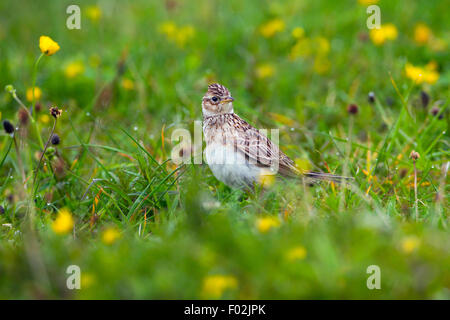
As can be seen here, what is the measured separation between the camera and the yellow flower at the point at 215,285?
9.67 ft

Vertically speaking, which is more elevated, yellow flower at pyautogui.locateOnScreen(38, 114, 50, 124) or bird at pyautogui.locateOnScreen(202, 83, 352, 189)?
yellow flower at pyautogui.locateOnScreen(38, 114, 50, 124)

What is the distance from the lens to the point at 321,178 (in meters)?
4.88

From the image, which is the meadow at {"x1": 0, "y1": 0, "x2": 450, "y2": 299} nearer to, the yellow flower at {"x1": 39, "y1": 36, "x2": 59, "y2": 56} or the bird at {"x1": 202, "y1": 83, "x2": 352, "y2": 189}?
the yellow flower at {"x1": 39, "y1": 36, "x2": 59, "y2": 56}

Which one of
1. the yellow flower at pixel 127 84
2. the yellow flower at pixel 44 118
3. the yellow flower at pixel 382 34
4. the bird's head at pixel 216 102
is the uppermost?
the yellow flower at pixel 382 34

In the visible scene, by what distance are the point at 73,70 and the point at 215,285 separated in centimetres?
507

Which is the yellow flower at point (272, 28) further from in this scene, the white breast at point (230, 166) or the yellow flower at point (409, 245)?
the yellow flower at point (409, 245)

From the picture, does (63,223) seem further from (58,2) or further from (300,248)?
(58,2)

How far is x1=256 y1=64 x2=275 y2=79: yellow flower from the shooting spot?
25.2ft

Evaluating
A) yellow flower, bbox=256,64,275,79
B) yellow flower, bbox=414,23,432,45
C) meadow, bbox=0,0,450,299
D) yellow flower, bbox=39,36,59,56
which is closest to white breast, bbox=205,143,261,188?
meadow, bbox=0,0,450,299

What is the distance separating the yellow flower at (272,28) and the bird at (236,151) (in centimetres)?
335

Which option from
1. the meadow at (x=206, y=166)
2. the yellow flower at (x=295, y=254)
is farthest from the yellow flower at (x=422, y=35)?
the yellow flower at (x=295, y=254)

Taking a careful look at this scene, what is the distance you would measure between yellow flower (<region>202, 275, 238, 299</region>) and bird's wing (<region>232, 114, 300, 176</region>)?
6.64ft
